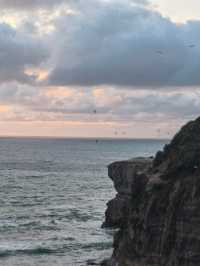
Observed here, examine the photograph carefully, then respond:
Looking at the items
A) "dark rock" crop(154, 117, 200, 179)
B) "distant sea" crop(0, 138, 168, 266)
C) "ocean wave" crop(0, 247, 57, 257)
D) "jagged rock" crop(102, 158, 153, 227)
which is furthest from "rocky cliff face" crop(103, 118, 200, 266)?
"jagged rock" crop(102, 158, 153, 227)

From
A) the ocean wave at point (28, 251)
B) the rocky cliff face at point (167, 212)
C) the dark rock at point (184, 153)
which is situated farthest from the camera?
the ocean wave at point (28, 251)

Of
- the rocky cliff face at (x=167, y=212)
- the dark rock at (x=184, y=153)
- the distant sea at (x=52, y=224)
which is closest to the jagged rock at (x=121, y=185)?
the distant sea at (x=52, y=224)

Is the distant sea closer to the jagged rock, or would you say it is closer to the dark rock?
the jagged rock

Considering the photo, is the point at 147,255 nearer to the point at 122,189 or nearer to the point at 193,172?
the point at 193,172

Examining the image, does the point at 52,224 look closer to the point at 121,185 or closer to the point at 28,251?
the point at 121,185

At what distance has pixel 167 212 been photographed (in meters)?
58.6

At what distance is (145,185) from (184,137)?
21.0 feet

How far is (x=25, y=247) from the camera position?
85.4 meters

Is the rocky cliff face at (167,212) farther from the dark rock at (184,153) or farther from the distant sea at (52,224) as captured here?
the distant sea at (52,224)

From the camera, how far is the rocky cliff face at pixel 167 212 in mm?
56844

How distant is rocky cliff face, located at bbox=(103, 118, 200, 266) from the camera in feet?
186

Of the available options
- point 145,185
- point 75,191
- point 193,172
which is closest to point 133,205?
point 145,185

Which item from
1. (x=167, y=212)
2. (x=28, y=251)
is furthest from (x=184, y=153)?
(x=28, y=251)

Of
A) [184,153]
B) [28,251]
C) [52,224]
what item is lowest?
[28,251]
